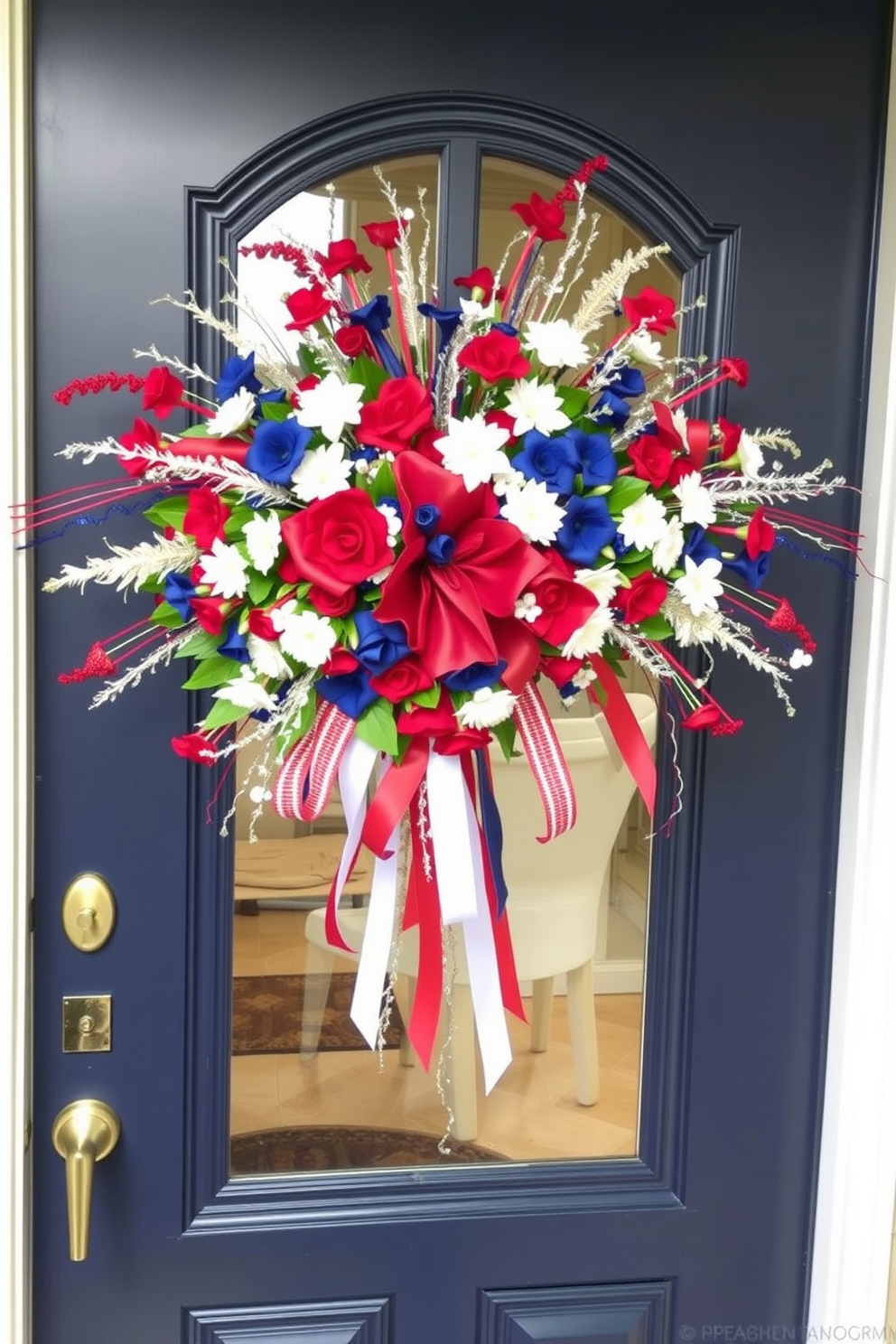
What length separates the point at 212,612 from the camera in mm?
990

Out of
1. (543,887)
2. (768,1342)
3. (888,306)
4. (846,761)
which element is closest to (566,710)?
(543,887)

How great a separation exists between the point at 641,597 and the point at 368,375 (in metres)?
0.32

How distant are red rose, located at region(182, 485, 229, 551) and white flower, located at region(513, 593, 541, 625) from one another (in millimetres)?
268

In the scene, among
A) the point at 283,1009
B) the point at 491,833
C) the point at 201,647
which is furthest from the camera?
the point at 283,1009

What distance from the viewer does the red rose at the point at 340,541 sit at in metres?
0.95

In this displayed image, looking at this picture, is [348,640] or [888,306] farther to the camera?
[888,306]

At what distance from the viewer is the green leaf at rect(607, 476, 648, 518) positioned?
103 cm

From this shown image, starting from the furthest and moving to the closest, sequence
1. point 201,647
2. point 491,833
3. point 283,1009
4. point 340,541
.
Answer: point 283,1009, point 491,833, point 201,647, point 340,541

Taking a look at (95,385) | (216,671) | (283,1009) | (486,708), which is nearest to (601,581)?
(486,708)

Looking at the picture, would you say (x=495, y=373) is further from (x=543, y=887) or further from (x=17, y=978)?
(x=17, y=978)

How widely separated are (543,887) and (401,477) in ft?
2.03

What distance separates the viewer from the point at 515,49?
49.8 inches

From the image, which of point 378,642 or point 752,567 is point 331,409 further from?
point 752,567

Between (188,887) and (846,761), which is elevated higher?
(846,761)
